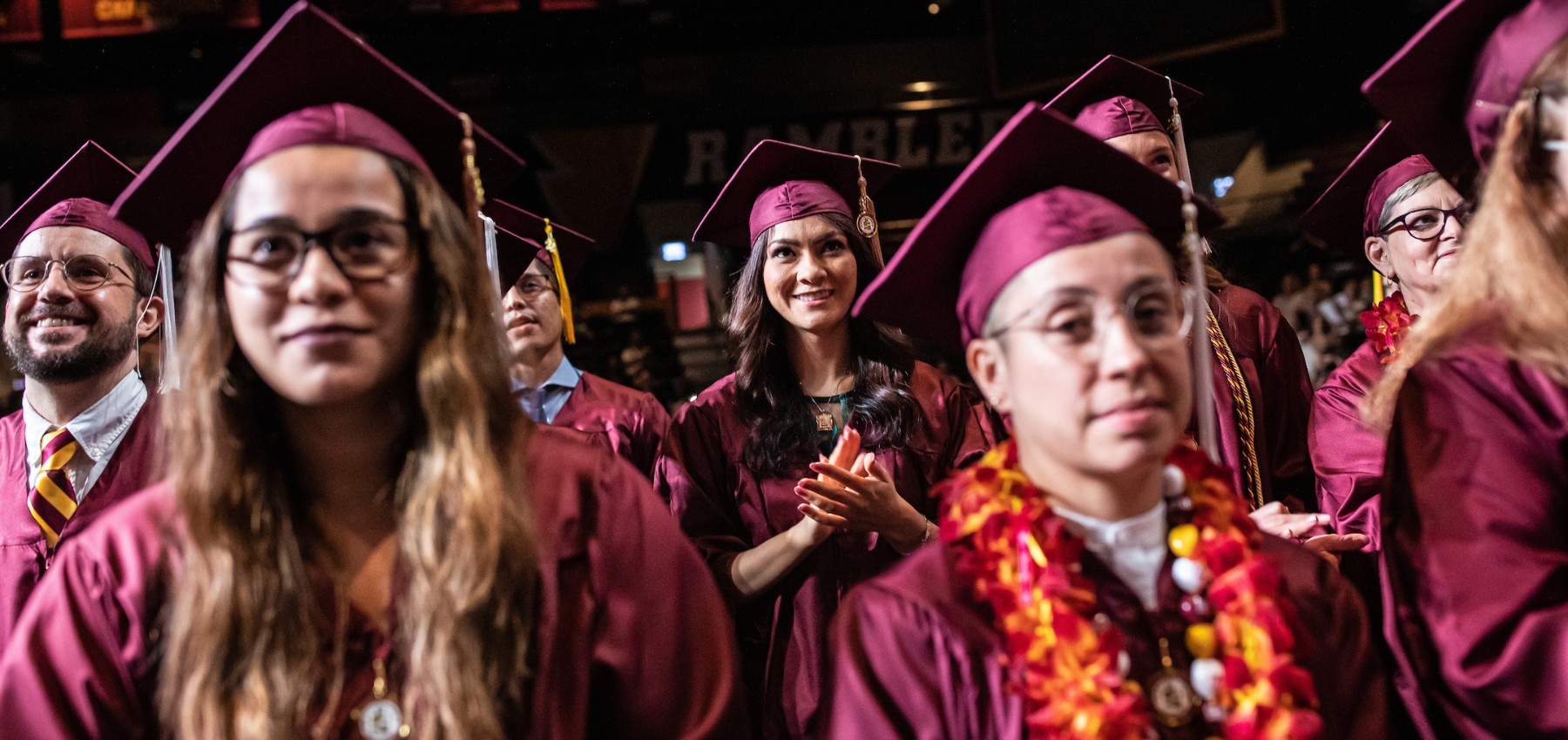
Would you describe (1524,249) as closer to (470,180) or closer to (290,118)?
(470,180)

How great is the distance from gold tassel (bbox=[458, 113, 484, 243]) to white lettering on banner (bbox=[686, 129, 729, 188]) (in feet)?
20.2

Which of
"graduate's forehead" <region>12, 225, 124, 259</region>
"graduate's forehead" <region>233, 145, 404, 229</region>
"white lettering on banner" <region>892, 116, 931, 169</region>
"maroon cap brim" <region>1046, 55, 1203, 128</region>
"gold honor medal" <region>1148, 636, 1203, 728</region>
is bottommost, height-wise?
"gold honor medal" <region>1148, 636, 1203, 728</region>

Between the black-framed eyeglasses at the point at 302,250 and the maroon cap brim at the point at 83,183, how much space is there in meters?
1.59

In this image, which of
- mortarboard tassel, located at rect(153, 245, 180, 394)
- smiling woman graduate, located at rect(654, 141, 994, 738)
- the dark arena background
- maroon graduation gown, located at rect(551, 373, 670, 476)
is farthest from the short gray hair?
the dark arena background

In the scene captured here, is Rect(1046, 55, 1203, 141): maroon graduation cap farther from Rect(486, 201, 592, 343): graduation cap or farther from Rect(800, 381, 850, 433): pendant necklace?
Rect(486, 201, 592, 343): graduation cap

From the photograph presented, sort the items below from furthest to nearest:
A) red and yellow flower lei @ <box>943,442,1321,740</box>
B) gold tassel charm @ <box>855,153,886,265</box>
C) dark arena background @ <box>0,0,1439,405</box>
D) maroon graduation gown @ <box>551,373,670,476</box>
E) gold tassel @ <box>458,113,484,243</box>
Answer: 1. dark arena background @ <box>0,0,1439,405</box>
2. maroon graduation gown @ <box>551,373,670,476</box>
3. gold tassel charm @ <box>855,153,886,265</box>
4. gold tassel @ <box>458,113,484,243</box>
5. red and yellow flower lei @ <box>943,442,1321,740</box>

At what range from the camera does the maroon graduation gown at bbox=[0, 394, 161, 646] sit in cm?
235

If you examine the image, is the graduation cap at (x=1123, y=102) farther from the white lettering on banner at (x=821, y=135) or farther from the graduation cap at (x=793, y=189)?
the white lettering on banner at (x=821, y=135)

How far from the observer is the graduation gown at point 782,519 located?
2441 mm

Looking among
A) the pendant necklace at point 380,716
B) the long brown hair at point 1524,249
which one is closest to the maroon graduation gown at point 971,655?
the long brown hair at point 1524,249

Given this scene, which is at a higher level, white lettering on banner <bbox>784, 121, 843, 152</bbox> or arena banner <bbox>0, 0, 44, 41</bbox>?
arena banner <bbox>0, 0, 44, 41</bbox>

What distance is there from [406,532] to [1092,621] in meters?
0.94

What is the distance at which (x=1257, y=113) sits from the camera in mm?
7828

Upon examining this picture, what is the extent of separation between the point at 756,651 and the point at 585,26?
598 centimetres
